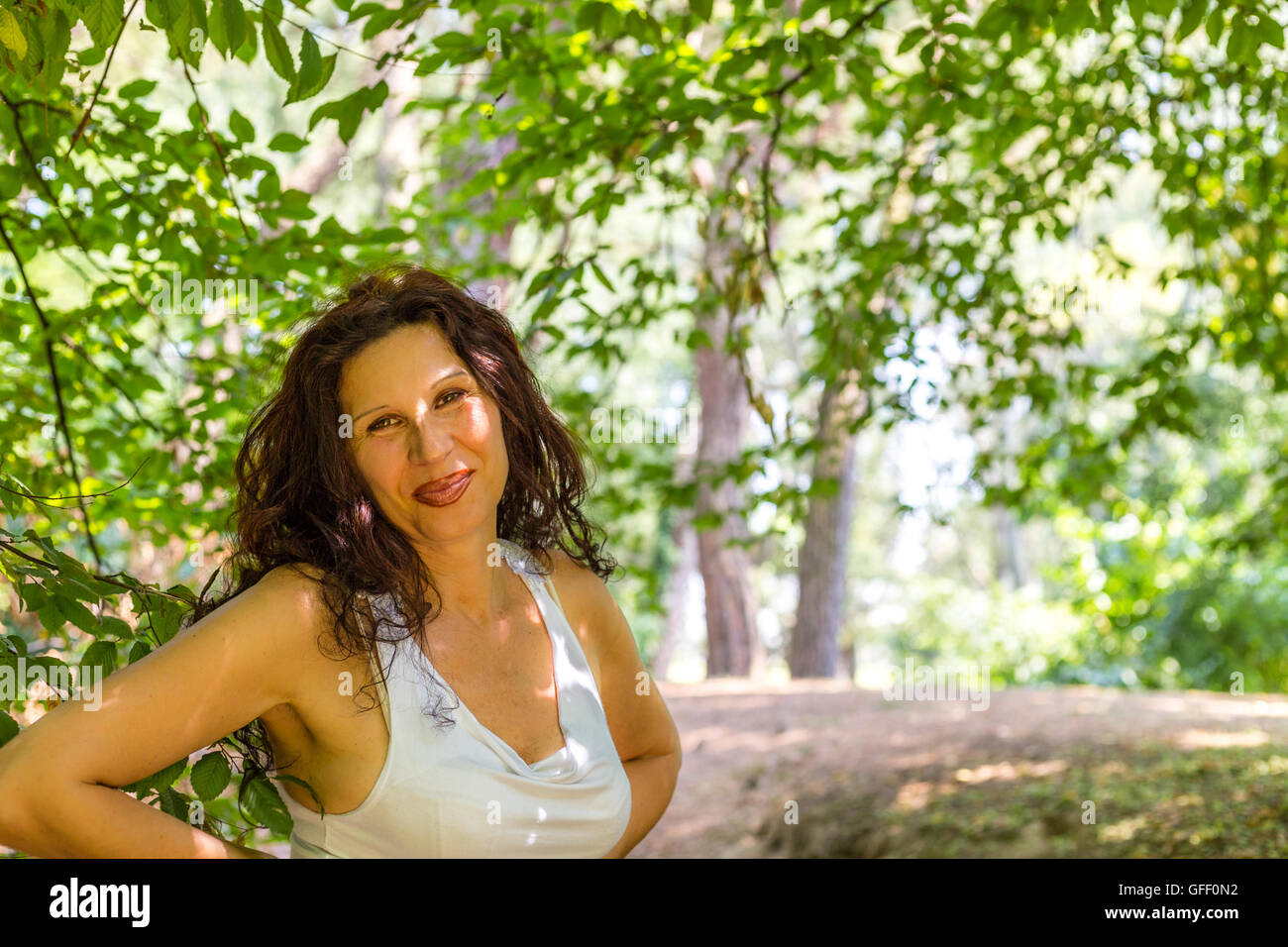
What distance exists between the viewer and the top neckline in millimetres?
1981

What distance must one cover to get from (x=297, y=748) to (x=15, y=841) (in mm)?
448

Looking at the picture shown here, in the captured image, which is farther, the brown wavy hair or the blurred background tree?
the blurred background tree

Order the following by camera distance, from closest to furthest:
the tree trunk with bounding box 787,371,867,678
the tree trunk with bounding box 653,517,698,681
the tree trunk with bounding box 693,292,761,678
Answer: the tree trunk with bounding box 787,371,867,678 → the tree trunk with bounding box 693,292,761,678 → the tree trunk with bounding box 653,517,698,681

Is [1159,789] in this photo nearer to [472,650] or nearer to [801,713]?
[801,713]

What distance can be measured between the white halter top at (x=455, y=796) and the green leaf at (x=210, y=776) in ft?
0.41

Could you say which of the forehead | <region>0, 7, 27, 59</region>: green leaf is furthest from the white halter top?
<region>0, 7, 27, 59</region>: green leaf

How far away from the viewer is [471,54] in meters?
3.42

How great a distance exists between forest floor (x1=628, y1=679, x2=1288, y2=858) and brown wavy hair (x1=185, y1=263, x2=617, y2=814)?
10.6ft

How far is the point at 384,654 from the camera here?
1.96m

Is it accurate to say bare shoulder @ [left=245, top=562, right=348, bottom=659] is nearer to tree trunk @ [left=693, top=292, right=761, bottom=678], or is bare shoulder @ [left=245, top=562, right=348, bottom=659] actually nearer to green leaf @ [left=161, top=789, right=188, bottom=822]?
green leaf @ [left=161, top=789, right=188, bottom=822]

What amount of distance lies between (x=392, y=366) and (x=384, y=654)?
49 centimetres

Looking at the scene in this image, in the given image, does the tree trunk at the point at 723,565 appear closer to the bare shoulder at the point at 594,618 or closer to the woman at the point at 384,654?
the bare shoulder at the point at 594,618

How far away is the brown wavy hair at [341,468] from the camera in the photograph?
2.00 meters

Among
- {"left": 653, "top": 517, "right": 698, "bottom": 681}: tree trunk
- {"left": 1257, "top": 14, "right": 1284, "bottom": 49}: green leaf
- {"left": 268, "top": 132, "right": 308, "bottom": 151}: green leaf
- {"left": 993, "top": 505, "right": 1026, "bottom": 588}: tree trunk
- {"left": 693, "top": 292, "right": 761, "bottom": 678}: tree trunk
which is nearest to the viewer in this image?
{"left": 1257, "top": 14, "right": 1284, "bottom": 49}: green leaf
